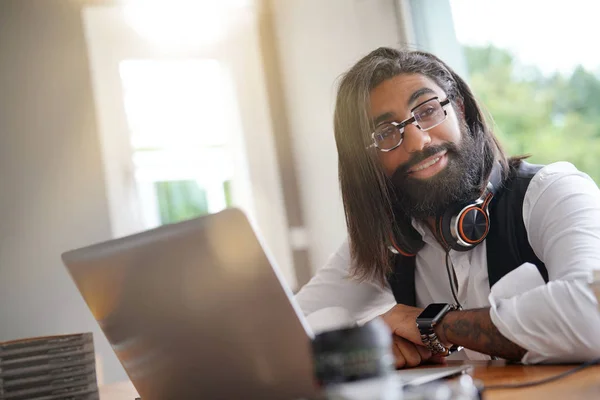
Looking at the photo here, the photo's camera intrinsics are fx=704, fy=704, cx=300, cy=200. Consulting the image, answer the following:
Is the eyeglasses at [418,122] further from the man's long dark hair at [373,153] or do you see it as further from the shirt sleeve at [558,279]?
the shirt sleeve at [558,279]

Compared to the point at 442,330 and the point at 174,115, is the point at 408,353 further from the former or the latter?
the point at 174,115

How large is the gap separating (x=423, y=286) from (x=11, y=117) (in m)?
2.69

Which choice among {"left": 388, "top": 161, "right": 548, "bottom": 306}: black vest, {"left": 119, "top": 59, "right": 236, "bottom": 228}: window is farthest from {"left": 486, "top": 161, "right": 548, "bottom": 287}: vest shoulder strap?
{"left": 119, "top": 59, "right": 236, "bottom": 228}: window

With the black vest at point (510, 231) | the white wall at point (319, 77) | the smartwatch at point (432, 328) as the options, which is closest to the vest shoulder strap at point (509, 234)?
the black vest at point (510, 231)

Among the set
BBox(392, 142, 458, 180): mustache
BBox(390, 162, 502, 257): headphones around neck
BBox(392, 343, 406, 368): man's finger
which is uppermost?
BBox(392, 142, 458, 180): mustache

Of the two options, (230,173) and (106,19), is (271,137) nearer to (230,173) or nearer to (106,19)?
(230,173)

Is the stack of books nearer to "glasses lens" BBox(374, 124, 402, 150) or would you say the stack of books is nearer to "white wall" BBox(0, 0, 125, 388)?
"glasses lens" BBox(374, 124, 402, 150)

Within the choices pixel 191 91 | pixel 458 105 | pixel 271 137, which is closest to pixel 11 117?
pixel 191 91

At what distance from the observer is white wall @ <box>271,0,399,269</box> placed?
11.5 feet

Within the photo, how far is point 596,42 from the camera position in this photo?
2.51 meters

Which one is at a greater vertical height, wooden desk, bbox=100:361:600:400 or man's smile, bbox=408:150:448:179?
man's smile, bbox=408:150:448:179

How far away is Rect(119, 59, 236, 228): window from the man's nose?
7.49 feet

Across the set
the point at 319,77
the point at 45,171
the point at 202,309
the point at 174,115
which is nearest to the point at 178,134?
the point at 174,115

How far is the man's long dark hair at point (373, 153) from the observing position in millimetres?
1830
